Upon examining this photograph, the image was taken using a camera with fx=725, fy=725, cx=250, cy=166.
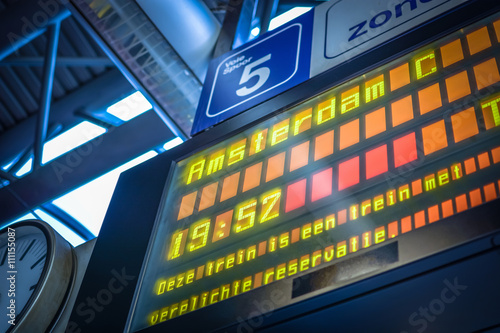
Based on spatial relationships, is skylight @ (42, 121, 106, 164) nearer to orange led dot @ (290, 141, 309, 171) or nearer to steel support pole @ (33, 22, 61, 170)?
steel support pole @ (33, 22, 61, 170)

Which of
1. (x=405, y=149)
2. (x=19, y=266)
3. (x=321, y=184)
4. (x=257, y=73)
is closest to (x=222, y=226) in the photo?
(x=321, y=184)

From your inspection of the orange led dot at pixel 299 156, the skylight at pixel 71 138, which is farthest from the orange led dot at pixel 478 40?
the skylight at pixel 71 138

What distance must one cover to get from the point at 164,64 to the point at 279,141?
2.11m

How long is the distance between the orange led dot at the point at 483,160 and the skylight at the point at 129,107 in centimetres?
609

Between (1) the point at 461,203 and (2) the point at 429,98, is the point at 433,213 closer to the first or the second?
(1) the point at 461,203

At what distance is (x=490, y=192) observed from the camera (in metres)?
2.08

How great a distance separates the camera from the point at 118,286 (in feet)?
9.70

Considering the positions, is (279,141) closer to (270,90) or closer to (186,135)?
(270,90)

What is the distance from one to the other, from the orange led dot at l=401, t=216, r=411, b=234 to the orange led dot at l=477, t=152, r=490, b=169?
0.88ft

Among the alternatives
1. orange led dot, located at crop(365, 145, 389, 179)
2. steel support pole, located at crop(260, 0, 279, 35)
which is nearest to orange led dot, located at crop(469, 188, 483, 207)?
orange led dot, located at crop(365, 145, 389, 179)

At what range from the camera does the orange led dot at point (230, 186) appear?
117 inches

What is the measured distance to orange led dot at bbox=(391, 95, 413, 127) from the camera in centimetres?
262

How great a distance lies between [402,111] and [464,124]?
1.05 ft

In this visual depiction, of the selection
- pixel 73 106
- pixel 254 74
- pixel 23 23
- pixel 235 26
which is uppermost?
pixel 23 23
